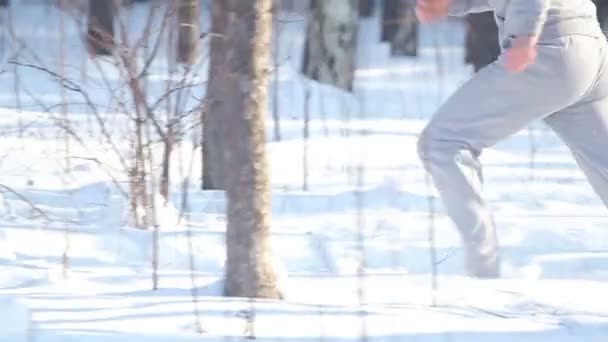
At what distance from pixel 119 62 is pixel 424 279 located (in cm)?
172

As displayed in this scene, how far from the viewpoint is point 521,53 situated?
4547mm

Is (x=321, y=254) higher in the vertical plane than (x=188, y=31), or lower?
lower

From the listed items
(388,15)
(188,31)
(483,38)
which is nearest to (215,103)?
(188,31)

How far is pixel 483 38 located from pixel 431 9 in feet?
34.0

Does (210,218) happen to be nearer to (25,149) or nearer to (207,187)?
(207,187)

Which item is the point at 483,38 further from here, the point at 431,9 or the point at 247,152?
the point at 247,152

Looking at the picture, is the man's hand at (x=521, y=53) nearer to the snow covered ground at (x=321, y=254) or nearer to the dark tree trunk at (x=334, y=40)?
the snow covered ground at (x=321, y=254)

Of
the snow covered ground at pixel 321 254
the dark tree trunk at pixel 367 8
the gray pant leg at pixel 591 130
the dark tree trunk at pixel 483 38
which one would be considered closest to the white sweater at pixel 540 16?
the gray pant leg at pixel 591 130

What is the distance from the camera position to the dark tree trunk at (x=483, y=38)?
586 inches

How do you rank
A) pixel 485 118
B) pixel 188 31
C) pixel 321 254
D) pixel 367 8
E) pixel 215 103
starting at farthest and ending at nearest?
1. pixel 367 8
2. pixel 188 31
3. pixel 215 103
4. pixel 321 254
5. pixel 485 118

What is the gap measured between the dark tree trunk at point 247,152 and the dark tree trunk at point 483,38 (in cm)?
1049

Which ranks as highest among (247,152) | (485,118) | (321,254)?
(485,118)

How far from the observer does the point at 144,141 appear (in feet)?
20.5

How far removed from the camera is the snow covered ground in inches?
162
